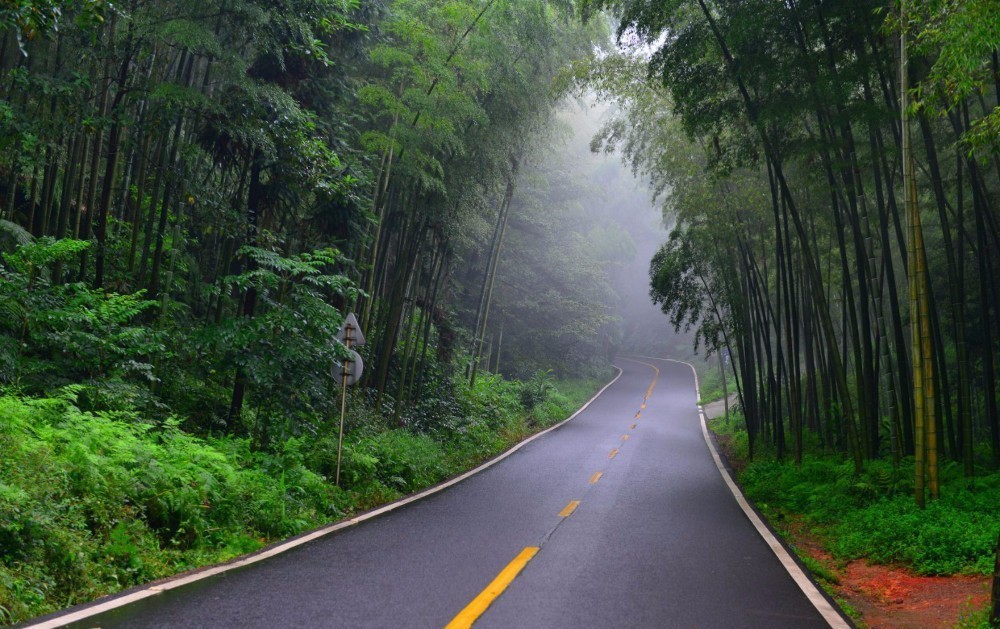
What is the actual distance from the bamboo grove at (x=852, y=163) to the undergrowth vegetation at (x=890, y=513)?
0.99 feet

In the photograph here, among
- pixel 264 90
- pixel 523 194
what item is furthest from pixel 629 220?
pixel 264 90

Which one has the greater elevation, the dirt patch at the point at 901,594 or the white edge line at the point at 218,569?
the dirt patch at the point at 901,594

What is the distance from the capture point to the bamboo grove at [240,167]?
7.68m

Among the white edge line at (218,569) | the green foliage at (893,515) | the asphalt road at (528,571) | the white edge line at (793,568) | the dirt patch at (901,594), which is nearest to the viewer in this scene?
the white edge line at (218,569)

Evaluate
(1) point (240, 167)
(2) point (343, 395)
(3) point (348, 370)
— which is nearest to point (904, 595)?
(2) point (343, 395)

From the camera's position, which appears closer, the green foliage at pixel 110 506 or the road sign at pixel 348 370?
the green foliage at pixel 110 506

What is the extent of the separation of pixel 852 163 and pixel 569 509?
5.24 m

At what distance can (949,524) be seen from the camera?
6.84 meters

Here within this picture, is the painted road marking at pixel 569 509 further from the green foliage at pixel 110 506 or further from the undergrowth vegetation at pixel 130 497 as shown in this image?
the green foliage at pixel 110 506

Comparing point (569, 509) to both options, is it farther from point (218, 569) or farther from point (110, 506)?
point (110, 506)

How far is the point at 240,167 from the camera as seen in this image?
32.5ft

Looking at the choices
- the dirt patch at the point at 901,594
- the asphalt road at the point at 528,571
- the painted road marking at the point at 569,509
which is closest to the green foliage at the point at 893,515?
the dirt patch at the point at 901,594

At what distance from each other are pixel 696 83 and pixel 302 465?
6988 mm

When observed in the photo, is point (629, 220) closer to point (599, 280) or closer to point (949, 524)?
point (599, 280)
